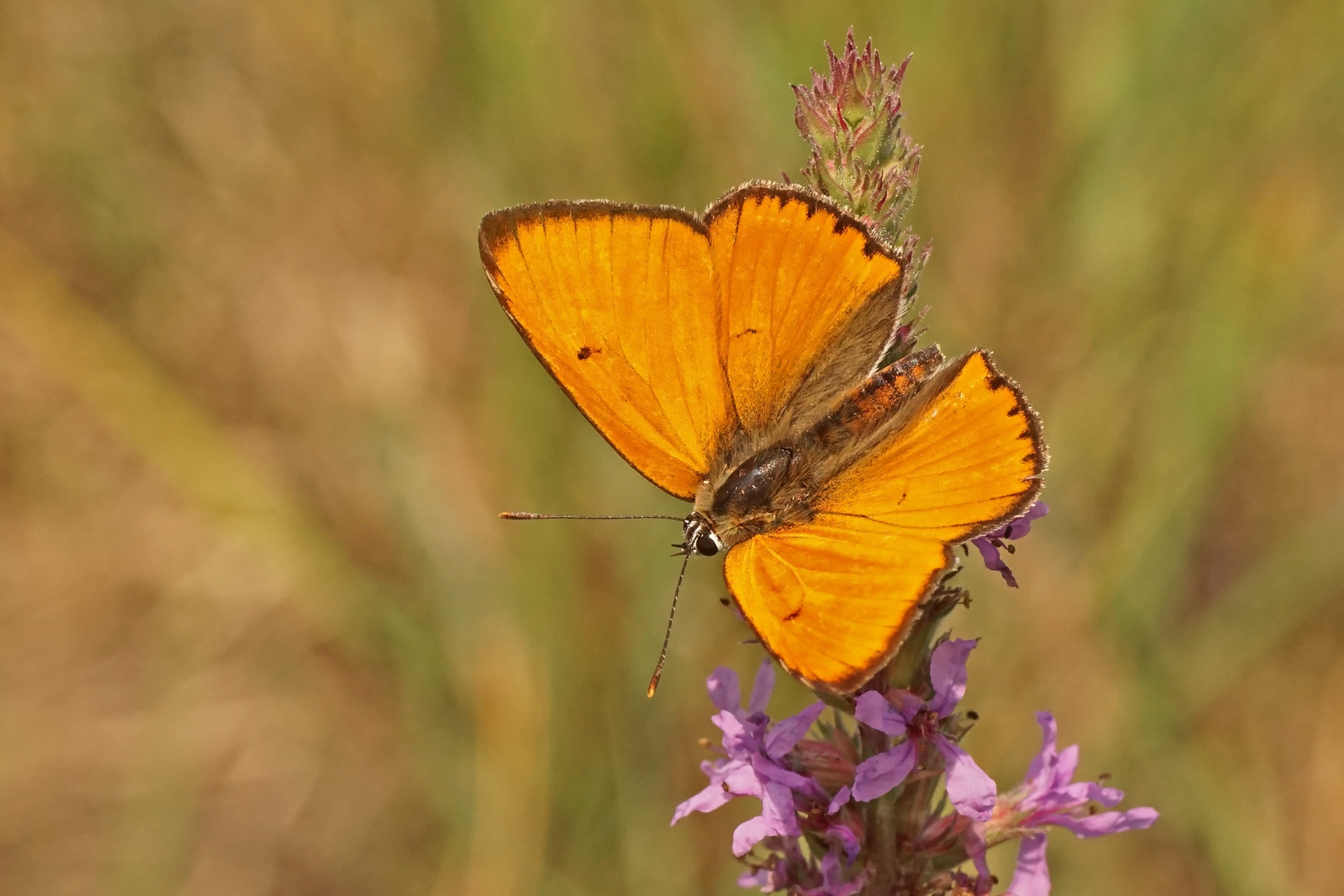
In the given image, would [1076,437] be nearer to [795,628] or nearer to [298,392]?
[795,628]

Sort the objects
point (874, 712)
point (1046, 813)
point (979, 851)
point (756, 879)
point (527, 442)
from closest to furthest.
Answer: point (874, 712), point (979, 851), point (1046, 813), point (756, 879), point (527, 442)

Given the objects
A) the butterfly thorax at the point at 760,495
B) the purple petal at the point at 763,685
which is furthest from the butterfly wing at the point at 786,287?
the purple petal at the point at 763,685

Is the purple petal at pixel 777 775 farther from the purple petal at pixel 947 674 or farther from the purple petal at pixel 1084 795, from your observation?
the purple petal at pixel 1084 795

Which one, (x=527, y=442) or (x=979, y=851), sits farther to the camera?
(x=527, y=442)

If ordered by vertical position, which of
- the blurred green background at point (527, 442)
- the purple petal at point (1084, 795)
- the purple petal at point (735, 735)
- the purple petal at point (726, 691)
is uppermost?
the blurred green background at point (527, 442)

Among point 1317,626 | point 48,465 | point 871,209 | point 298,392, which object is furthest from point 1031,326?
point 48,465

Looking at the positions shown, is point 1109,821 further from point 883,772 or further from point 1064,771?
point 883,772

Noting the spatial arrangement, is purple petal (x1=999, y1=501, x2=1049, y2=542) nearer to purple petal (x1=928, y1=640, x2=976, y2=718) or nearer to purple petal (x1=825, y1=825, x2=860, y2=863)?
purple petal (x1=928, y1=640, x2=976, y2=718)

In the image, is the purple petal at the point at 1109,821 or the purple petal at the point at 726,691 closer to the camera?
the purple petal at the point at 1109,821

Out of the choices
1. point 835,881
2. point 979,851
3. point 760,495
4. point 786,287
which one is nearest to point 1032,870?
point 979,851
